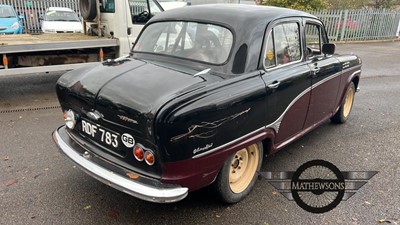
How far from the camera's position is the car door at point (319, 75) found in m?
4.11

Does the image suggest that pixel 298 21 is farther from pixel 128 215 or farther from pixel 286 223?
pixel 128 215

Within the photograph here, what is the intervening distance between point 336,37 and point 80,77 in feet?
52.1

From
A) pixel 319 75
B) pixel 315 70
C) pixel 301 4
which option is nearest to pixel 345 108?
pixel 319 75

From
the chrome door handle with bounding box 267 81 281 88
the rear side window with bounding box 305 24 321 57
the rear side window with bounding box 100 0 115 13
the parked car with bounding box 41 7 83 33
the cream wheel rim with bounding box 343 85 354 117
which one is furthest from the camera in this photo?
the parked car with bounding box 41 7 83 33

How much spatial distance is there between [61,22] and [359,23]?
560 inches

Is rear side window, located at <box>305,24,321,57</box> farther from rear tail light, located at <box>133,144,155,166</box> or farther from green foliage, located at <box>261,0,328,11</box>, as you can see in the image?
green foliage, located at <box>261,0,328,11</box>

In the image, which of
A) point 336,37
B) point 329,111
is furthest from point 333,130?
point 336,37

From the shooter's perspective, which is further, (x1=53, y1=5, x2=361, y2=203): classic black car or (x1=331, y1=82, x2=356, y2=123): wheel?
(x1=331, y1=82, x2=356, y2=123): wheel

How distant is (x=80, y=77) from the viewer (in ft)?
10.7

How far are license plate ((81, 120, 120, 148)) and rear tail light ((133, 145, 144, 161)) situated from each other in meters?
0.22

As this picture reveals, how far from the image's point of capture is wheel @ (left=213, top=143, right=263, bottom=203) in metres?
3.03

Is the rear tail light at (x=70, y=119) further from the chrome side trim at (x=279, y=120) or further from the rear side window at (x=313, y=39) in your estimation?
the rear side window at (x=313, y=39)

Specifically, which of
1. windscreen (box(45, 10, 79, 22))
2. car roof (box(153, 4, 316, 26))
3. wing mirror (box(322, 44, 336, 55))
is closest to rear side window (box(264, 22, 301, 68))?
car roof (box(153, 4, 316, 26))

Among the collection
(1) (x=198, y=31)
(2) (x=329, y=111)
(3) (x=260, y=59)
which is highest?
(1) (x=198, y=31)
